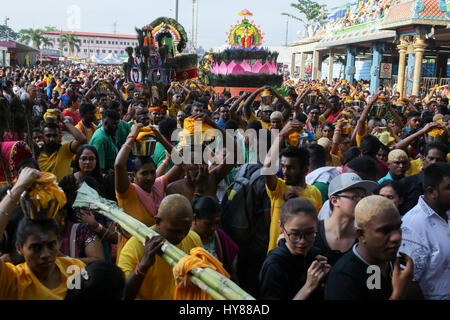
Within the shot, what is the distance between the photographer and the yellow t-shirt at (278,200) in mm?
3549

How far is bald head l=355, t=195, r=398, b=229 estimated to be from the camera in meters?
2.35

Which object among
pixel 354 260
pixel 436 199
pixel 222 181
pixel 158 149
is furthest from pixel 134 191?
pixel 436 199

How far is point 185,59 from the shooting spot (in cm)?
1745

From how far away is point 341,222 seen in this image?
3088 mm

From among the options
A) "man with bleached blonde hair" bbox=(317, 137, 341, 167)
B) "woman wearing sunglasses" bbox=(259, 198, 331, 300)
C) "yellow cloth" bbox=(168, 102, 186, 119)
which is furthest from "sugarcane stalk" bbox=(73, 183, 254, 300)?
"yellow cloth" bbox=(168, 102, 186, 119)

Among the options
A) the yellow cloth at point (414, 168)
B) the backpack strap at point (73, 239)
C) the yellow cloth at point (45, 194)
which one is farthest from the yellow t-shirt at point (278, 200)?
the yellow cloth at point (414, 168)

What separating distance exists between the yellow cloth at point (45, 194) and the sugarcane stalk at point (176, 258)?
0.46 m

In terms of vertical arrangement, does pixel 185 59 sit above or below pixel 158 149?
above

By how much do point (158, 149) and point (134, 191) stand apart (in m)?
1.59

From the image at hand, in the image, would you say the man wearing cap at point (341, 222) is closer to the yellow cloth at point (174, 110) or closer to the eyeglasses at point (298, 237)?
the eyeglasses at point (298, 237)

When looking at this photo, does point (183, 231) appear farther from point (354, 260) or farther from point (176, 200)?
point (354, 260)

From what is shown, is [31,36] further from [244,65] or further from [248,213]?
[248,213]

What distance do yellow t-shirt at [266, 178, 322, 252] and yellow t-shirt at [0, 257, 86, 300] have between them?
67.4 inches
